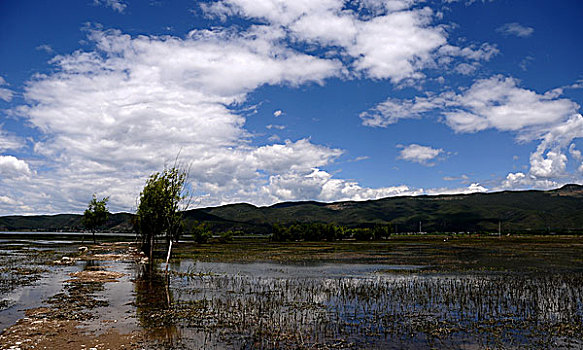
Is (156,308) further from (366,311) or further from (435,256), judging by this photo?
(435,256)

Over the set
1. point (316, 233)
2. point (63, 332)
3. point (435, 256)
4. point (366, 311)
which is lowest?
point (316, 233)

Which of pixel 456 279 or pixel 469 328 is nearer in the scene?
pixel 469 328

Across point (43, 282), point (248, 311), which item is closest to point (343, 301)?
point (248, 311)

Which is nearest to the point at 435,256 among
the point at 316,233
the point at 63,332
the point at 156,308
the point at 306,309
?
the point at 306,309

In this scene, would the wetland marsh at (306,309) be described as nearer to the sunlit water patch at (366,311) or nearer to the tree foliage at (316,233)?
the sunlit water patch at (366,311)

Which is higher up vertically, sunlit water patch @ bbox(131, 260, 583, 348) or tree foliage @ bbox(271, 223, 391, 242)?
sunlit water patch @ bbox(131, 260, 583, 348)

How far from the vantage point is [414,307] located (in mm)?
25062

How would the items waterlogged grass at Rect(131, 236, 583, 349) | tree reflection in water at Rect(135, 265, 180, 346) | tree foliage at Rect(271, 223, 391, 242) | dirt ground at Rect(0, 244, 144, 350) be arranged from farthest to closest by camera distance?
tree foliage at Rect(271, 223, 391, 242), tree reflection in water at Rect(135, 265, 180, 346), waterlogged grass at Rect(131, 236, 583, 349), dirt ground at Rect(0, 244, 144, 350)

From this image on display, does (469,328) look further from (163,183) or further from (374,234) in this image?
(374,234)

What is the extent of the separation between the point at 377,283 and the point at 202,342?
20770mm

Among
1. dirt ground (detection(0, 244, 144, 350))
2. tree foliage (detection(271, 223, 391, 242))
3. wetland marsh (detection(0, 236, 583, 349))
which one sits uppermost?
dirt ground (detection(0, 244, 144, 350))

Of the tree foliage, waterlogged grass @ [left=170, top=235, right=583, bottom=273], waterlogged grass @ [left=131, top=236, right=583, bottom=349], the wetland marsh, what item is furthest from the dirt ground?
the tree foliage

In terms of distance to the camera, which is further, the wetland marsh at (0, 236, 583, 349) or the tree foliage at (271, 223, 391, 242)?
the tree foliage at (271, 223, 391, 242)

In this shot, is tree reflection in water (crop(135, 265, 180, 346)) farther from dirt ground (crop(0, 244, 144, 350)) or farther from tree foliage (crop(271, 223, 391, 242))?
tree foliage (crop(271, 223, 391, 242))
